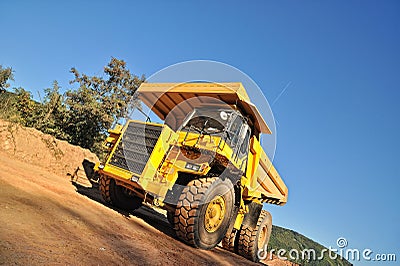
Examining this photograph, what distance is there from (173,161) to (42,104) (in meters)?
12.4

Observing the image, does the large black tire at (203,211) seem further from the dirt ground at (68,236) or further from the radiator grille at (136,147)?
the radiator grille at (136,147)

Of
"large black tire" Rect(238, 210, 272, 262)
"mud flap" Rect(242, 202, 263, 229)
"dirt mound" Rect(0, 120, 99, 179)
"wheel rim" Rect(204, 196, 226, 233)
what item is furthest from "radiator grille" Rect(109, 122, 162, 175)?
"dirt mound" Rect(0, 120, 99, 179)

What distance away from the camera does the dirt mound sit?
32.0 feet

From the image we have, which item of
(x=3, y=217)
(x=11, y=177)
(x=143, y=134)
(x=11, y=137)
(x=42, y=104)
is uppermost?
(x=42, y=104)

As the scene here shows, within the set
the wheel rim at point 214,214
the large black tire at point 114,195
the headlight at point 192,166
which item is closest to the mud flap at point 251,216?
the wheel rim at point 214,214

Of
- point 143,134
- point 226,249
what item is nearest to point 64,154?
point 143,134

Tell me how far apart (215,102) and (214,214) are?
8.61ft

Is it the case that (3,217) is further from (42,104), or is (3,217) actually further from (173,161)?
(42,104)

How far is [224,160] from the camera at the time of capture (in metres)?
6.02

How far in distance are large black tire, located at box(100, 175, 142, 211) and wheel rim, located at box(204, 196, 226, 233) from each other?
2490 mm

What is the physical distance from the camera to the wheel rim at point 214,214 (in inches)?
228

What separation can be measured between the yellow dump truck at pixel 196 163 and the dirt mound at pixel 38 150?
466 centimetres

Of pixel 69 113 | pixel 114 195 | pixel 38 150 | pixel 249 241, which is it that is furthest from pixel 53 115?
pixel 249 241

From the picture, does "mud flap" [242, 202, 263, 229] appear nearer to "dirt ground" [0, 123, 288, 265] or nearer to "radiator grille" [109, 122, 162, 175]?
"dirt ground" [0, 123, 288, 265]
